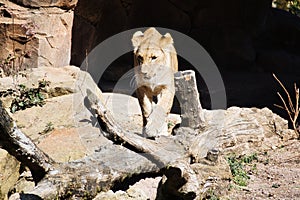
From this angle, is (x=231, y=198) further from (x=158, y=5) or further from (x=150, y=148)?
(x=158, y=5)

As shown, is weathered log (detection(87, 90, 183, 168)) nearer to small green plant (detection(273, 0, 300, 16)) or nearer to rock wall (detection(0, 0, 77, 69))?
rock wall (detection(0, 0, 77, 69))

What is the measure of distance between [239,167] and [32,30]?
3.17 m

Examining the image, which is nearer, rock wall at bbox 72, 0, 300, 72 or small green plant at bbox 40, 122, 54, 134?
small green plant at bbox 40, 122, 54, 134

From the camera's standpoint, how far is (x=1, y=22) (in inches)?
305

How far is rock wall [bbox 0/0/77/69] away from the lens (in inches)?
306

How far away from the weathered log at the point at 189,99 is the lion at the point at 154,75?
1.26 ft

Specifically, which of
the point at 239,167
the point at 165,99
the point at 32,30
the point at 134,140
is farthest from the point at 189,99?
the point at 32,30

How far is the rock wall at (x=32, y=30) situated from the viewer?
7777mm

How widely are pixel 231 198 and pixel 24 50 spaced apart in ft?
11.8

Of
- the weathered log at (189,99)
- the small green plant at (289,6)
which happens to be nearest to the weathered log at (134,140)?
the weathered log at (189,99)

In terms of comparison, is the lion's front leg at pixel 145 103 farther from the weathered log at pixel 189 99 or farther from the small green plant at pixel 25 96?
the small green plant at pixel 25 96

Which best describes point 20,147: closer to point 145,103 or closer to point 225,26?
point 145,103

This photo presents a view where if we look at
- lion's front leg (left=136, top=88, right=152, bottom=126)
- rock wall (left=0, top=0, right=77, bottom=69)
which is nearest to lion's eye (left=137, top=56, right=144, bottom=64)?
lion's front leg (left=136, top=88, right=152, bottom=126)

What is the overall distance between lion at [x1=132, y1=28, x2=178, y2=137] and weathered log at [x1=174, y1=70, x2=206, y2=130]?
0.39 m
